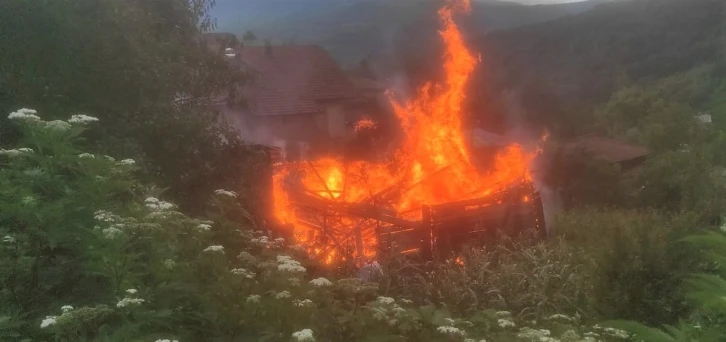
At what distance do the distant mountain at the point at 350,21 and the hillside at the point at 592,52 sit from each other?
3.86ft

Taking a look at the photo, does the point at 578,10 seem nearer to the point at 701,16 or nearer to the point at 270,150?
the point at 701,16

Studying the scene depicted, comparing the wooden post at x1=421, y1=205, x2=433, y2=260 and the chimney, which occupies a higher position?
the chimney

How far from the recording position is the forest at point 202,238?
10.5ft

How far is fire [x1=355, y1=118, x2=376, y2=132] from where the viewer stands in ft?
54.3

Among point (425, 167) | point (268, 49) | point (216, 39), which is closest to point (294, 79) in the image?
point (268, 49)

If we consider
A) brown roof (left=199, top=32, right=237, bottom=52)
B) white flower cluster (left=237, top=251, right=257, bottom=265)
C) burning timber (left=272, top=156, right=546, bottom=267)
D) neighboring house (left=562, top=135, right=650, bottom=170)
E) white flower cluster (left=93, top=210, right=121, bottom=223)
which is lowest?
white flower cluster (left=237, top=251, right=257, bottom=265)

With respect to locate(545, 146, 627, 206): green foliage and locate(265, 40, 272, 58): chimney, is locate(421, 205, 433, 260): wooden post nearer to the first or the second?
locate(545, 146, 627, 206): green foliage

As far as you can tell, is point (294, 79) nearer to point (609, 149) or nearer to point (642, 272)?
point (609, 149)

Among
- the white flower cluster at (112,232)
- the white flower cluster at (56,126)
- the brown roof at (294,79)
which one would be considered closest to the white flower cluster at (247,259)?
the white flower cluster at (112,232)

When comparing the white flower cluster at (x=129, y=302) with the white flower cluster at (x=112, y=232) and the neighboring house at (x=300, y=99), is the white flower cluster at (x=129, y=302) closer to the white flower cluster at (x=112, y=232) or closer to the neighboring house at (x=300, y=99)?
the white flower cluster at (x=112, y=232)

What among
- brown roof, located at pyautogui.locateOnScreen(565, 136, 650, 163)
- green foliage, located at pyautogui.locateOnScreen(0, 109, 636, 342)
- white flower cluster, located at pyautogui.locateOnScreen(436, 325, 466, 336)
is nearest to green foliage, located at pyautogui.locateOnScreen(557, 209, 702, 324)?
green foliage, located at pyautogui.locateOnScreen(0, 109, 636, 342)

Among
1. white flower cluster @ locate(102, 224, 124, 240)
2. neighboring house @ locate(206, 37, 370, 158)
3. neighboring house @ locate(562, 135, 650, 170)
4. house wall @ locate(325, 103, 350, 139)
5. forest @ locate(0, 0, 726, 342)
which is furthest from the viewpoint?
house wall @ locate(325, 103, 350, 139)

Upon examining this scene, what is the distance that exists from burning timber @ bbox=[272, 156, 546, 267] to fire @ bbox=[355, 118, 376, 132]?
18.9 feet

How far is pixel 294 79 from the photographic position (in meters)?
16.3
